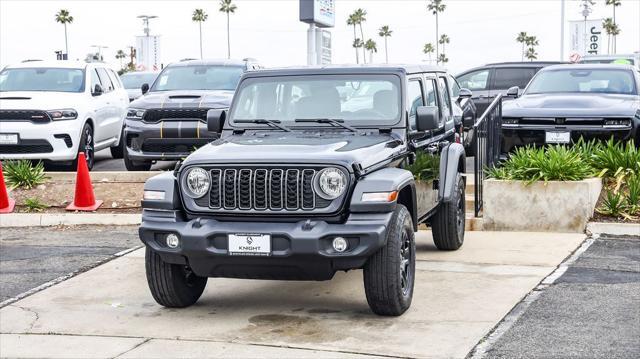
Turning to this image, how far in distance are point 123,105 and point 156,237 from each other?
11.5m

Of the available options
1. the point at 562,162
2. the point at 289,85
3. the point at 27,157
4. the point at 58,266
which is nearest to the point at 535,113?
the point at 562,162

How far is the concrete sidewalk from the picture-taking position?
254 inches

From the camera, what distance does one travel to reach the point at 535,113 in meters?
13.0

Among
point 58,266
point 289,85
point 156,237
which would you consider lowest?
point 58,266

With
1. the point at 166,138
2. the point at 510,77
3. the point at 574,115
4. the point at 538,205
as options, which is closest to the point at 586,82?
the point at 574,115

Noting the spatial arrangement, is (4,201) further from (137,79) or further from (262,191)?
(137,79)

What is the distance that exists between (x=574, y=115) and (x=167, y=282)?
282 inches

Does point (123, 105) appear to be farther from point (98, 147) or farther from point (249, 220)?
point (249, 220)

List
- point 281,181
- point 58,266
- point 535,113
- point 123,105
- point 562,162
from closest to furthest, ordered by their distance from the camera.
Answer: point 281,181, point 58,266, point 562,162, point 535,113, point 123,105

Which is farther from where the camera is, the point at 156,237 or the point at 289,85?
the point at 289,85

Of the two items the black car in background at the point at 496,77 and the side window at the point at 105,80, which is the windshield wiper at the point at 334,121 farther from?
the black car in background at the point at 496,77

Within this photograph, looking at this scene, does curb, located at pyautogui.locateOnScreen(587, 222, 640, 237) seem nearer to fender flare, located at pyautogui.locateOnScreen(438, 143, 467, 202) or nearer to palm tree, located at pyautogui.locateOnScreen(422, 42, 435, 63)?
fender flare, located at pyautogui.locateOnScreen(438, 143, 467, 202)

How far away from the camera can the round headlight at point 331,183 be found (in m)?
6.79

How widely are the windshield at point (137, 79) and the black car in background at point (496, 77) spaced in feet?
36.9
